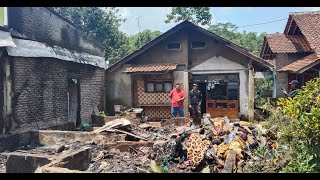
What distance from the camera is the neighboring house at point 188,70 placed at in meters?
15.2

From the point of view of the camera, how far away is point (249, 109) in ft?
49.7

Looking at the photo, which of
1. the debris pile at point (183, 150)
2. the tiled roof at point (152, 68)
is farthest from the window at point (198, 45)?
the debris pile at point (183, 150)

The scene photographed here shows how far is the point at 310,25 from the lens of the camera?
1734 centimetres

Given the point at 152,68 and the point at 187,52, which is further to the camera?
the point at 187,52

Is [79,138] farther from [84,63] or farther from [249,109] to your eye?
[249,109]

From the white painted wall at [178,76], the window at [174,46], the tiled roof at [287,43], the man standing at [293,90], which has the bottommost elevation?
the man standing at [293,90]

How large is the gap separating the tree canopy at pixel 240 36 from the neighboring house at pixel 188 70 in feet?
78.8

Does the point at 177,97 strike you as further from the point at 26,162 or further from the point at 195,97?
the point at 26,162

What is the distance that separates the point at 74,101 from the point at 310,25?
1325 centimetres

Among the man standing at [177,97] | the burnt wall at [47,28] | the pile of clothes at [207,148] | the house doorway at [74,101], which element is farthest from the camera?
the house doorway at [74,101]

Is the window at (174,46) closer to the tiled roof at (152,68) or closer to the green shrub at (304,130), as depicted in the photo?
the tiled roof at (152,68)

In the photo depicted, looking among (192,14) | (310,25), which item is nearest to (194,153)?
(310,25)

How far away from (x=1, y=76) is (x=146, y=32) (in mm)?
26556

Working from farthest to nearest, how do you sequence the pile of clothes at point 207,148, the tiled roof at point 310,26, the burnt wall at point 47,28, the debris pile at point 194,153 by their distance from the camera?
the tiled roof at point 310,26, the burnt wall at point 47,28, the pile of clothes at point 207,148, the debris pile at point 194,153
